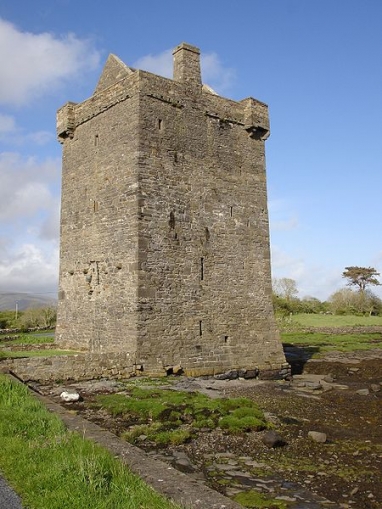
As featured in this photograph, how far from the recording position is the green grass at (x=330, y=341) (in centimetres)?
3534

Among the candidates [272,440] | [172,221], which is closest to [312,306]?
[172,221]

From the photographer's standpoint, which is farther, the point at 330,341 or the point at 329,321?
the point at 329,321

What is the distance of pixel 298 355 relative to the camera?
30.8m

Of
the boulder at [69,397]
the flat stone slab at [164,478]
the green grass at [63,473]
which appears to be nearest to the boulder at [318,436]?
the flat stone slab at [164,478]

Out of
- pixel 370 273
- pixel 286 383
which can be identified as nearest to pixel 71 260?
pixel 286 383

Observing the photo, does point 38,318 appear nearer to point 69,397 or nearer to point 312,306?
point 69,397

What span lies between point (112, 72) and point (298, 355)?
66.7 ft

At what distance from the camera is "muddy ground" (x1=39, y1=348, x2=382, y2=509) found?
7.76 meters

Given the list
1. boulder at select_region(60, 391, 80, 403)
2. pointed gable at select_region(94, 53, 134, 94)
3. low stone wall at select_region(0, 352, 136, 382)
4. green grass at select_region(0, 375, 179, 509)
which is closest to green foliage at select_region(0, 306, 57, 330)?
pointed gable at select_region(94, 53, 134, 94)

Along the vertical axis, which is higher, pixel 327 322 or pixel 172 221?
pixel 172 221

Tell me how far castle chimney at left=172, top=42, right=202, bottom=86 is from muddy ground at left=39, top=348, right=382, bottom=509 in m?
12.3

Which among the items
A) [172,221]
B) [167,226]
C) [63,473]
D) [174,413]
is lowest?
[174,413]

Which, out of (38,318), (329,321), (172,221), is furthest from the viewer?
(329,321)

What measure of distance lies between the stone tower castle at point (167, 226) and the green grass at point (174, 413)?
3.61 m
